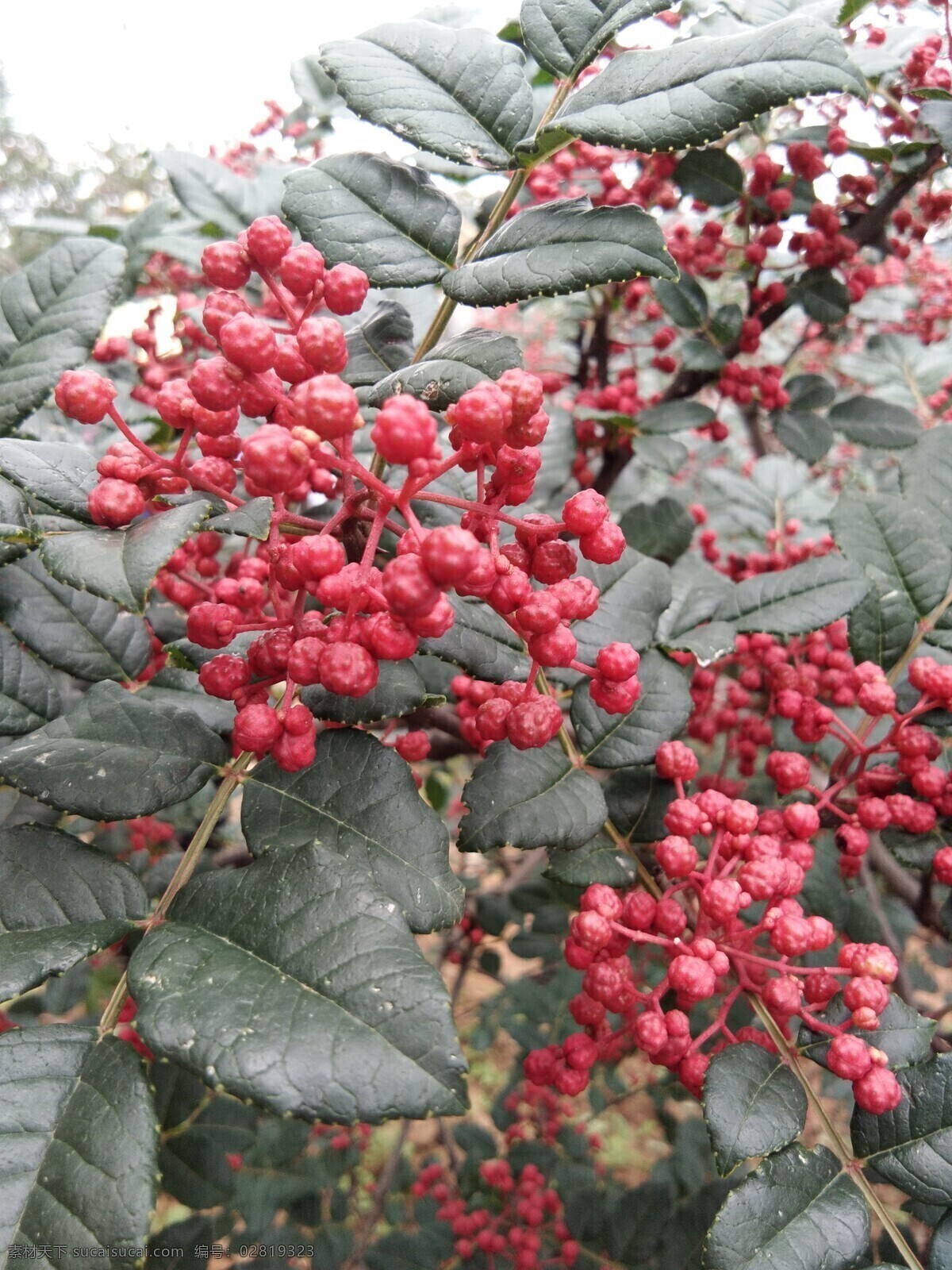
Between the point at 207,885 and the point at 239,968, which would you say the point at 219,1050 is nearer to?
the point at 239,968

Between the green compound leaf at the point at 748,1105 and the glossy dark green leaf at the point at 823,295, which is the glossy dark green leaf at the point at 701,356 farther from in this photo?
the green compound leaf at the point at 748,1105

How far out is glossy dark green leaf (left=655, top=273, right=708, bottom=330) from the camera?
1.94 meters

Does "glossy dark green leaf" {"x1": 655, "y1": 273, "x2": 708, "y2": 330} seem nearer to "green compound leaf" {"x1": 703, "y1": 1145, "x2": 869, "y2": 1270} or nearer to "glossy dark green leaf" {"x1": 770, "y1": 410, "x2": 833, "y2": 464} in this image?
"glossy dark green leaf" {"x1": 770, "y1": 410, "x2": 833, "y2": 464}

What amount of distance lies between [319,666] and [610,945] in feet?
2.05

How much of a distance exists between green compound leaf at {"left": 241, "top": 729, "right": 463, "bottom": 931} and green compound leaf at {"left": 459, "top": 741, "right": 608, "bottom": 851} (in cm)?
8

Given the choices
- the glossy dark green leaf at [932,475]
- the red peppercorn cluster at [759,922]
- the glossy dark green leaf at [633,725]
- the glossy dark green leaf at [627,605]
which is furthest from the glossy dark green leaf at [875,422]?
the glossy dark green leaf at [633,725]

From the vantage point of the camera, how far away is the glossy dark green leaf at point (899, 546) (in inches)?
58.0

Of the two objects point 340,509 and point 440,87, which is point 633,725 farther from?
point 440,87

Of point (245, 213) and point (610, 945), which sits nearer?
point (610, 945)

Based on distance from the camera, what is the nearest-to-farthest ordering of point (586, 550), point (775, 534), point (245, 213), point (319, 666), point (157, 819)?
1. point (319, 666)
2. point (586, 550)
3. point (245, 213)
4. point (775, 534)
5. point (157, 819)

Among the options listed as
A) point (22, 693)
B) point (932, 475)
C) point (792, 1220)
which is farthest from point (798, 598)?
point (22, 693)

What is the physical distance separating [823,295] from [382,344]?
130cm

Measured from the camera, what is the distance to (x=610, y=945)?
3.89 ft

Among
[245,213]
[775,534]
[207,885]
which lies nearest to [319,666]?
[207,885]
